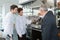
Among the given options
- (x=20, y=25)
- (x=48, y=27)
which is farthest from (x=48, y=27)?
(x=20, y=25)

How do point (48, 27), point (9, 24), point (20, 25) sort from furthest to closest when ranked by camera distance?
point (20, 25) < point (9, 24) < point (48, 27)

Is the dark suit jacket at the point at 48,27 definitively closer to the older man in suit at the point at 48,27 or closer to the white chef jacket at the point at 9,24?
the older man in suit at the point at 48,27

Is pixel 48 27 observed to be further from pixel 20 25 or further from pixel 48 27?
pixel 20 25

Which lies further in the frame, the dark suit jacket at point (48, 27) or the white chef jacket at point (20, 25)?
the white chef jacket at point (20, 25)

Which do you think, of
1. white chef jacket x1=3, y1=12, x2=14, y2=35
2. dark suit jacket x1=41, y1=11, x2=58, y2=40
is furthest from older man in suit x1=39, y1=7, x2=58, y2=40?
white chef jacket x1=3, y1=12, x2=14, y2=35

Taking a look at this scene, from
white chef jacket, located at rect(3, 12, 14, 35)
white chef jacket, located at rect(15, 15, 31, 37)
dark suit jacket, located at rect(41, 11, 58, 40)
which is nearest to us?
dark suit jacket, located at rect(41, 11, 58, 40)

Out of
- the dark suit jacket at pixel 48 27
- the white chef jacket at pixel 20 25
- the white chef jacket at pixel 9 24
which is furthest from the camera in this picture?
the white chef jacket at pixel 20 25

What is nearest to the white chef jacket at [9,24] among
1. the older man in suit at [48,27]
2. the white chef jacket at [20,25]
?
the white chef jacket at [20,25]

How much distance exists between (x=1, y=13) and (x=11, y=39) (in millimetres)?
3151

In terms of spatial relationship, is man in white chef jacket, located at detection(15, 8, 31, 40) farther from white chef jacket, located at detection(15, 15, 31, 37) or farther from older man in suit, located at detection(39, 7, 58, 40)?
older man in suit, located at detection(39, 7, 58, 40)

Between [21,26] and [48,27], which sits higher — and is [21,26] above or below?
below

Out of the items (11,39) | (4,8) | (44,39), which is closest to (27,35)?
(11,39)

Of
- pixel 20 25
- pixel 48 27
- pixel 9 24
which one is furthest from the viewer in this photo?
pixel 20 25

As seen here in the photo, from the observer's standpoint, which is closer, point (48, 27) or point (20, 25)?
point (48, 27)
